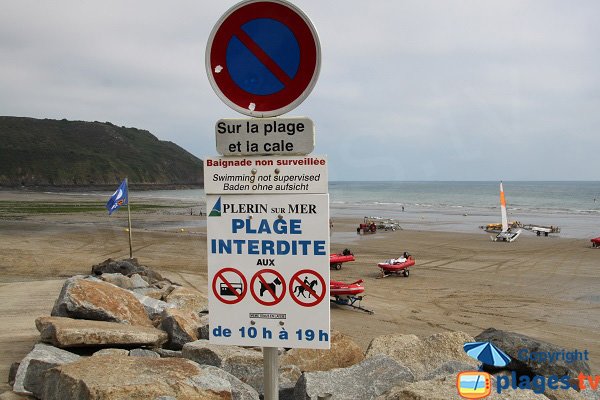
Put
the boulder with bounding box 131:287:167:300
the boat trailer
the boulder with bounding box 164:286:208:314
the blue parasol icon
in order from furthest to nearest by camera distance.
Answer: the boat trailer, the boulder with bounding box 131:287:167:300, the boulder with bounding box 164:286:208:314, the blue parasol icon

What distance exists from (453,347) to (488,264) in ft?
66.6

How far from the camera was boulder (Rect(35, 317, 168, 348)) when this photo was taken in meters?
4.91

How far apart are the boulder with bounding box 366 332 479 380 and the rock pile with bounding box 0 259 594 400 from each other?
13 mm

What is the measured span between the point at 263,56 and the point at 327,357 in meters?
4.11

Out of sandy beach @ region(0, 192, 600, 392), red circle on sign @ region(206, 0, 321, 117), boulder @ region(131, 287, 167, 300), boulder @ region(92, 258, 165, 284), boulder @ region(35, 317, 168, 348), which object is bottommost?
sandy beach @ region(0, 192, 600, 392)

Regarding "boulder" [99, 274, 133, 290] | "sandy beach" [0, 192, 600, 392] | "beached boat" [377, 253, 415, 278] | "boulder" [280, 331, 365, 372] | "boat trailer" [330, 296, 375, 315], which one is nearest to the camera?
"boulder" [280, 331, 365, 372]

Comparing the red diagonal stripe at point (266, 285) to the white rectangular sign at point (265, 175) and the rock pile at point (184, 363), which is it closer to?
the white rectangular sign at point (265, 175)

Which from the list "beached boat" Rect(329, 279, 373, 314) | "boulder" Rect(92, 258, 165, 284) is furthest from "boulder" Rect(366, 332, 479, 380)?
"boulder" Rect(92, 258, 165, 284)

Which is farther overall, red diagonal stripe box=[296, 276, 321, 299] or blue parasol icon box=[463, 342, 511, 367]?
blue parasol icon box=[463, 342, 511, 367]

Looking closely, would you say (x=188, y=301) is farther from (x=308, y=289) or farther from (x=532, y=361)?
(x=308, y=289)

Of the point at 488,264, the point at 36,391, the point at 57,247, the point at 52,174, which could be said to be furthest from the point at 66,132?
the point at 36,391

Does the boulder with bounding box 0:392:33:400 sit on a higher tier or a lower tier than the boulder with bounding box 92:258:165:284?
higher

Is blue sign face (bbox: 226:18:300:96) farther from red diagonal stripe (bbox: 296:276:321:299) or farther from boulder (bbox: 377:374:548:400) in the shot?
boulder (bbox: 377:374:548:400)

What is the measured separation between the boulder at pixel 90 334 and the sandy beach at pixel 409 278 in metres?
0.53
